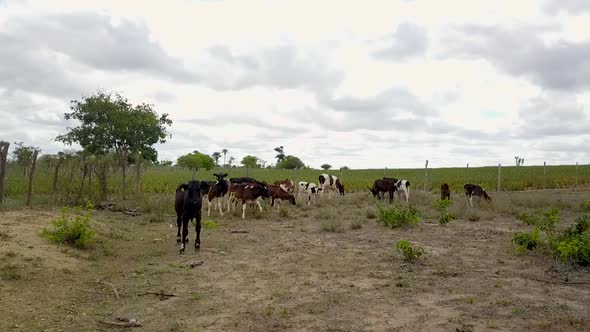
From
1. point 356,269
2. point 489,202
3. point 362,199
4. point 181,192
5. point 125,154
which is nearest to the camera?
point 356,269

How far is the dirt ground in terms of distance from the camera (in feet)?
21.6

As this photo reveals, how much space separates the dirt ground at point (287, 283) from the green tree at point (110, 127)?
350 inches

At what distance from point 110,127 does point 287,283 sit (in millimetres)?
16719

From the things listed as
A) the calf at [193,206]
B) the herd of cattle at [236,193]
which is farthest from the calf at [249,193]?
the calf at [193,206]

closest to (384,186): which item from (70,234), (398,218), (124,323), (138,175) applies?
(398,218)

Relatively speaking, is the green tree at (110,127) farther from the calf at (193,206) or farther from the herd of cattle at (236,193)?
the calf at (193,206)

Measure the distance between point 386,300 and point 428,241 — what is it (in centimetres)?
550

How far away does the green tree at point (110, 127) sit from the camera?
22438 mm

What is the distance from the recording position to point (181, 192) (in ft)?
43.8

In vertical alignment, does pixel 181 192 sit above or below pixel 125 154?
below

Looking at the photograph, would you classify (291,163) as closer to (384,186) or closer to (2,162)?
(384,186)

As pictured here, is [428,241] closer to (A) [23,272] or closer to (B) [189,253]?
(B) [189,253]

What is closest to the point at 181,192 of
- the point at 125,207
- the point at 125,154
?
the point at 125,207

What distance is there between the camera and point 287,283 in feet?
28.2
